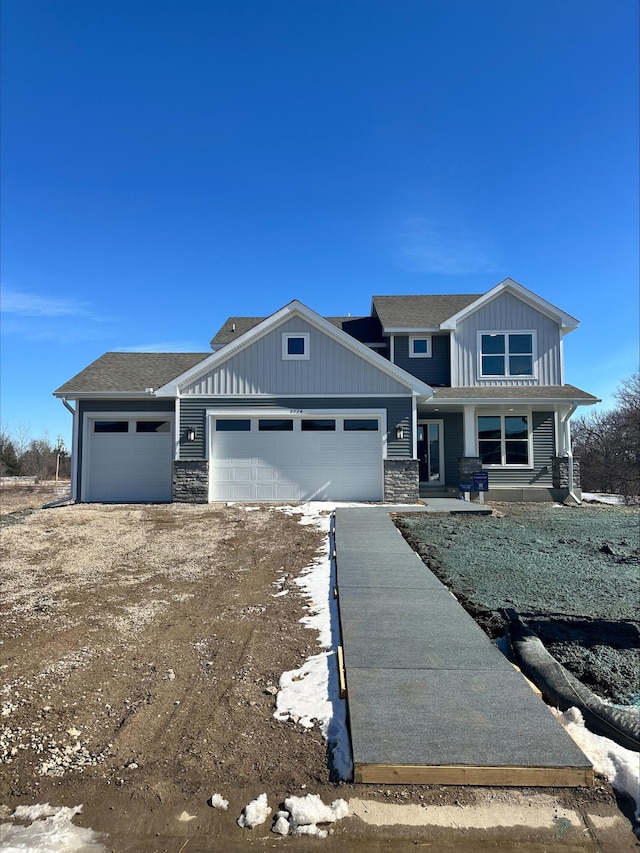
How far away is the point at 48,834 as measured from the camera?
7.55 ft

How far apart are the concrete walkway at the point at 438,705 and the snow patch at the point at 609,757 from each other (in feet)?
0.45

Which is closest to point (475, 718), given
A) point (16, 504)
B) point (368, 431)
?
point (368, 431)

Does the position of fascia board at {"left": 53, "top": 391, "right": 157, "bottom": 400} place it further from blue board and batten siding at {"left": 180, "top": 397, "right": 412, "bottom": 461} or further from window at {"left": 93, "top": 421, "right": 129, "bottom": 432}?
blue board and batten siding at {"left": 180, "top": 397, "right": 412, "bottom": 461}

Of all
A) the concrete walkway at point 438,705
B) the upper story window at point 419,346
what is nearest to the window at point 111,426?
the upper story window at point 419,346

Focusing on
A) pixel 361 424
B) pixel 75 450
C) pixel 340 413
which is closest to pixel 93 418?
pixel 75 450

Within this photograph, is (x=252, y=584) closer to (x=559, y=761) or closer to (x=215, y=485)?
(x=559, y=761)

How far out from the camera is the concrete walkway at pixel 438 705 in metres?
2.56

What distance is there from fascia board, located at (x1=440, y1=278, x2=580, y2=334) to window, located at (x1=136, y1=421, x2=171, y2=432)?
8.72 meters

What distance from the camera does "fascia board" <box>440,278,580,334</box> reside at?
52.9 ft

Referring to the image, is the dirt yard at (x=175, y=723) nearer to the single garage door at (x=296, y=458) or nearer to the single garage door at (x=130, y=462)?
the single garage door at (x=296, y=458)

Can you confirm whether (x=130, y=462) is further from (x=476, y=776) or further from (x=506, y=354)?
(x=476, y=776)

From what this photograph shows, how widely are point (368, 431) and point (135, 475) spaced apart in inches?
263

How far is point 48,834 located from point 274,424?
12149 millimetres

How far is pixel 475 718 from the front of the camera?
3035 mm
